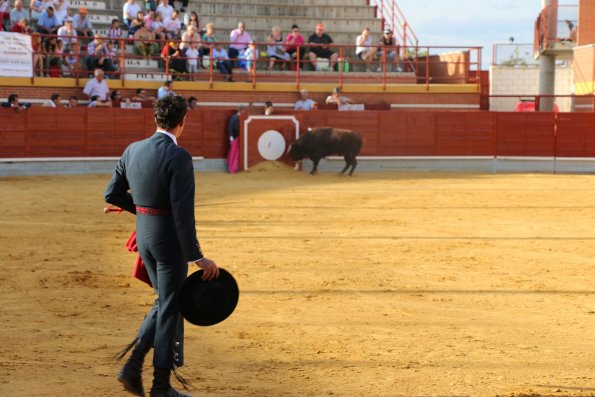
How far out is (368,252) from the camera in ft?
30.2

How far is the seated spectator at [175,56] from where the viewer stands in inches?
828

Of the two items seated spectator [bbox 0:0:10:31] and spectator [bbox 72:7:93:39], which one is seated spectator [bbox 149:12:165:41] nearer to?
spectator [bbox 72:7:93:39]

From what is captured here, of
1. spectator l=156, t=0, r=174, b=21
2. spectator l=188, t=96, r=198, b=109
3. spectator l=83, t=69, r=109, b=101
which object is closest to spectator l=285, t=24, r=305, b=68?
spectator l=156, t=0, r=174, b=21

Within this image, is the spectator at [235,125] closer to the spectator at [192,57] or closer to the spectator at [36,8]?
the spectator at [192,57]

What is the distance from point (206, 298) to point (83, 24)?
1800 cm

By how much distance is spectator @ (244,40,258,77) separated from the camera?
846 inches

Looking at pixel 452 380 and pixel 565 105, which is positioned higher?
pixel 565 105

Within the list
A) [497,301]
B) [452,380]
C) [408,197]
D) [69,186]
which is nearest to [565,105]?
[408,197]

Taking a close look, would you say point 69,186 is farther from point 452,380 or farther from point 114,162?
point 452,380

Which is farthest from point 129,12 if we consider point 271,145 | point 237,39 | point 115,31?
point 271,145

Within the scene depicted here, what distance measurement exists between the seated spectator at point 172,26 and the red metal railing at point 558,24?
446 inches

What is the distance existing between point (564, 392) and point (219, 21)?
2187 cm

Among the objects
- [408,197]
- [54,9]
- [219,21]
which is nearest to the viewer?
[408,197]

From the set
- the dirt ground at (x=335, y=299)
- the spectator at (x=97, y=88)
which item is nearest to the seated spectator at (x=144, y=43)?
the spectator at (x=97, y=88)
